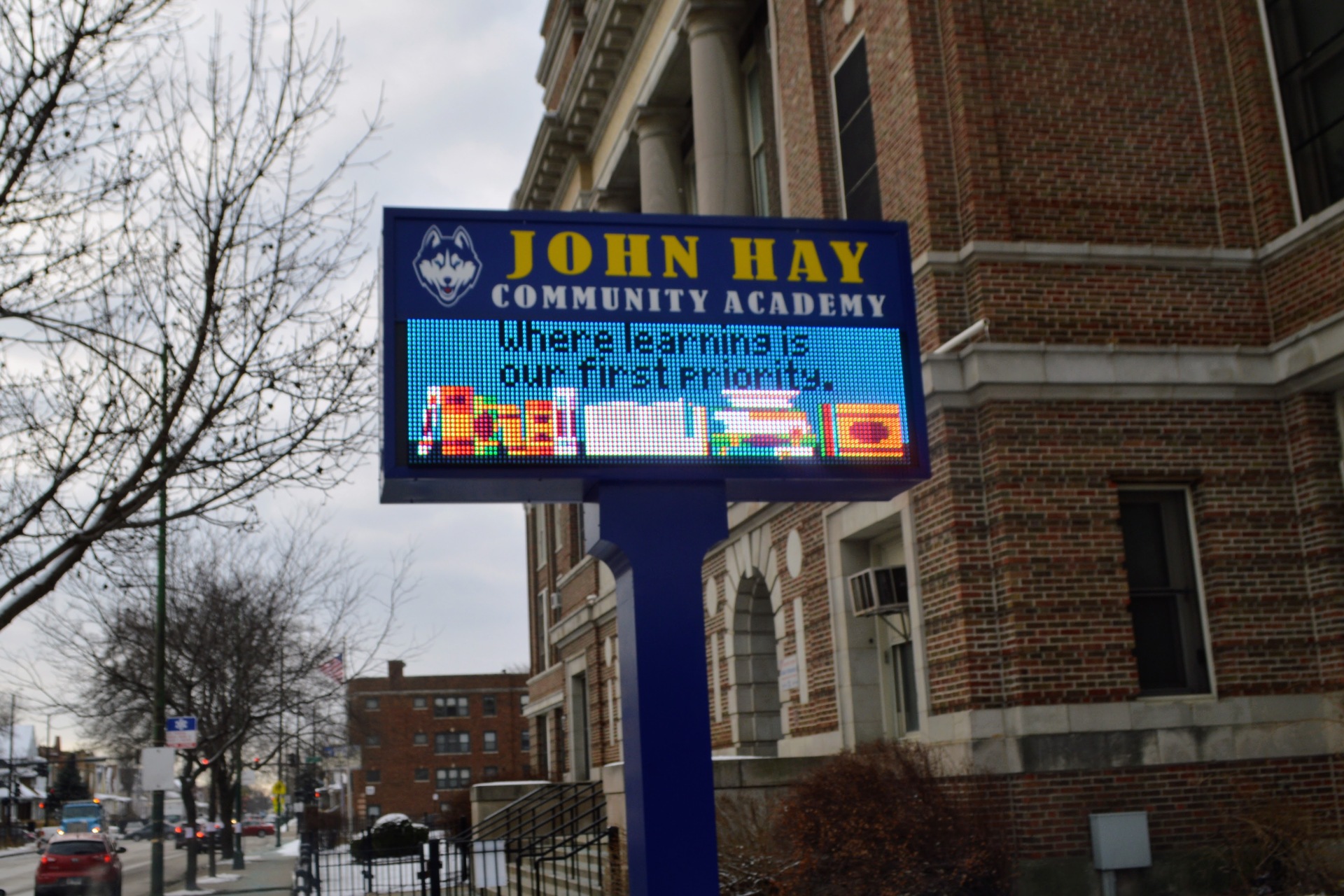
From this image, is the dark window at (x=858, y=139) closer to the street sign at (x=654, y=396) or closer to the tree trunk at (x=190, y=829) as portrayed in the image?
the street sign at (x=654, y=396)

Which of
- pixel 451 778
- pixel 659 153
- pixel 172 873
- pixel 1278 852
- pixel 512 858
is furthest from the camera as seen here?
pixel 451 778

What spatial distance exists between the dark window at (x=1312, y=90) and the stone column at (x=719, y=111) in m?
8.90

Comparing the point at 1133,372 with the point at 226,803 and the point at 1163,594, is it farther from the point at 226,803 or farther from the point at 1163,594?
the point at 226,803

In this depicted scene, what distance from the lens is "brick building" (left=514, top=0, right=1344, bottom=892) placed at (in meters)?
13.6

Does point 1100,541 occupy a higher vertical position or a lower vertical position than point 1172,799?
higher

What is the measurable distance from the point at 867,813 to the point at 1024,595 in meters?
3.00

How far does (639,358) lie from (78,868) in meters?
25.8

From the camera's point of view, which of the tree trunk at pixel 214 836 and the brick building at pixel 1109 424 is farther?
the tree trunk at pixel 214 836

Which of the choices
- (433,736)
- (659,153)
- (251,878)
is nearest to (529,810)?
(251,878)

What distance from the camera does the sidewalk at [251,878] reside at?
30047mm

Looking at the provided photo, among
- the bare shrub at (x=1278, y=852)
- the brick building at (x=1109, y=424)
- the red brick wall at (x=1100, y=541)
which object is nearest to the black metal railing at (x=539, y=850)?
the brick building at (x=1109, y=424)

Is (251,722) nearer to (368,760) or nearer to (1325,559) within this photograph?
(1325,559)

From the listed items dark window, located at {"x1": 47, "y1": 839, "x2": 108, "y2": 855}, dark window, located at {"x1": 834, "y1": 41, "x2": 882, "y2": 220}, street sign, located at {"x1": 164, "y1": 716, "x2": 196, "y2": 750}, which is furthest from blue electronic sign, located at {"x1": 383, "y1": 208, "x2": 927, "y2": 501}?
dark window, located at {"x1": 47, "y1": 839, "x2": 108, "y2": 855}

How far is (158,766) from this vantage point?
23250 millimetres
